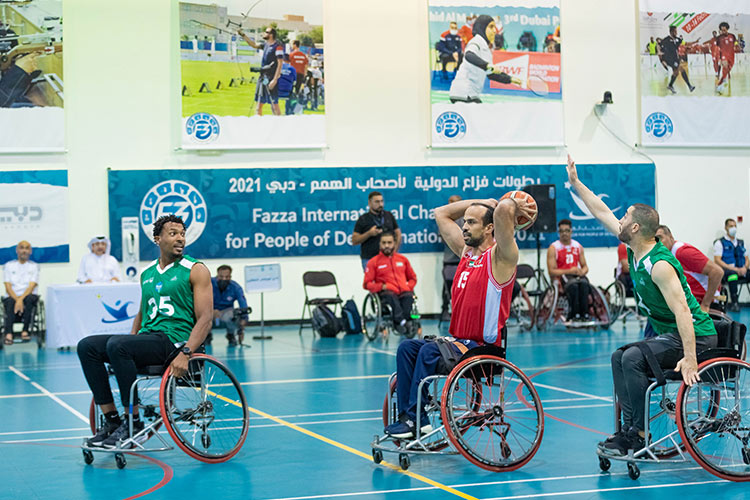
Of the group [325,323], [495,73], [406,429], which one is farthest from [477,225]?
[495,73]

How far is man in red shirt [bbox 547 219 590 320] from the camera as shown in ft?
41.1

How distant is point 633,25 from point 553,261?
438cm

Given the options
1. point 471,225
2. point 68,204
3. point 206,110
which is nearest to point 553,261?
point 206,110

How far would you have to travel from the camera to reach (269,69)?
13930 mm

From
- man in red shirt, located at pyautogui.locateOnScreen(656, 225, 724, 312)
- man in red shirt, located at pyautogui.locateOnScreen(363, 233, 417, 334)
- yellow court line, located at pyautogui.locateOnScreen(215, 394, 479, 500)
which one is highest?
man in red shirt, located at pyautogui.locateOnScreen(656, 225, 724, 312)

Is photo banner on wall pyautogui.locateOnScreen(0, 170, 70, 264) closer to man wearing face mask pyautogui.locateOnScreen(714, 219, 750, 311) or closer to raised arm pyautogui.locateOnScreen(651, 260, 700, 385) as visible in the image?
man wearing face mask pyautogui.locateOnScreen(714, 219, 750, 311)

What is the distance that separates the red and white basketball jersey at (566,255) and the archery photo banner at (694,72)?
2.95m

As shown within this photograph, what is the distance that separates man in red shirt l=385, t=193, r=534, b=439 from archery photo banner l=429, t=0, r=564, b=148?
31.6 feet

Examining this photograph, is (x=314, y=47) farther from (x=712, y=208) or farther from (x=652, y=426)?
(x=652, y=426)

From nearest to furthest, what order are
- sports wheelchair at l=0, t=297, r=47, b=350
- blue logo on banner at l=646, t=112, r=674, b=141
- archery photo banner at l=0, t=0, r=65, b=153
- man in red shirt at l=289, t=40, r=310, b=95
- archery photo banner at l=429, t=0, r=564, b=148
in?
sports wheelchair at l=0, t=297, r=47, b=350 < archery photo banner at l=0, t=0, r=65, b=153 < man in red shirt at l=289, t=40, r=310, b=95 < archery photo banner at l=429, t=0, r=564, b=148 < blue logo on banner at l=646, t=112, r=674, b=141

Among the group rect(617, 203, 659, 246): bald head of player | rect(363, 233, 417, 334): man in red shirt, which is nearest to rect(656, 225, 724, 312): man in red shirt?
rect(617, 203, 659, 246): bald head of player

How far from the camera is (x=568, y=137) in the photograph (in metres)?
15.1

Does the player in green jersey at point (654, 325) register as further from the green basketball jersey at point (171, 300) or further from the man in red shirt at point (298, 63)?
the man in red shirt at point (298, 63)

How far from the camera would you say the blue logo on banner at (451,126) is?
14562mm
